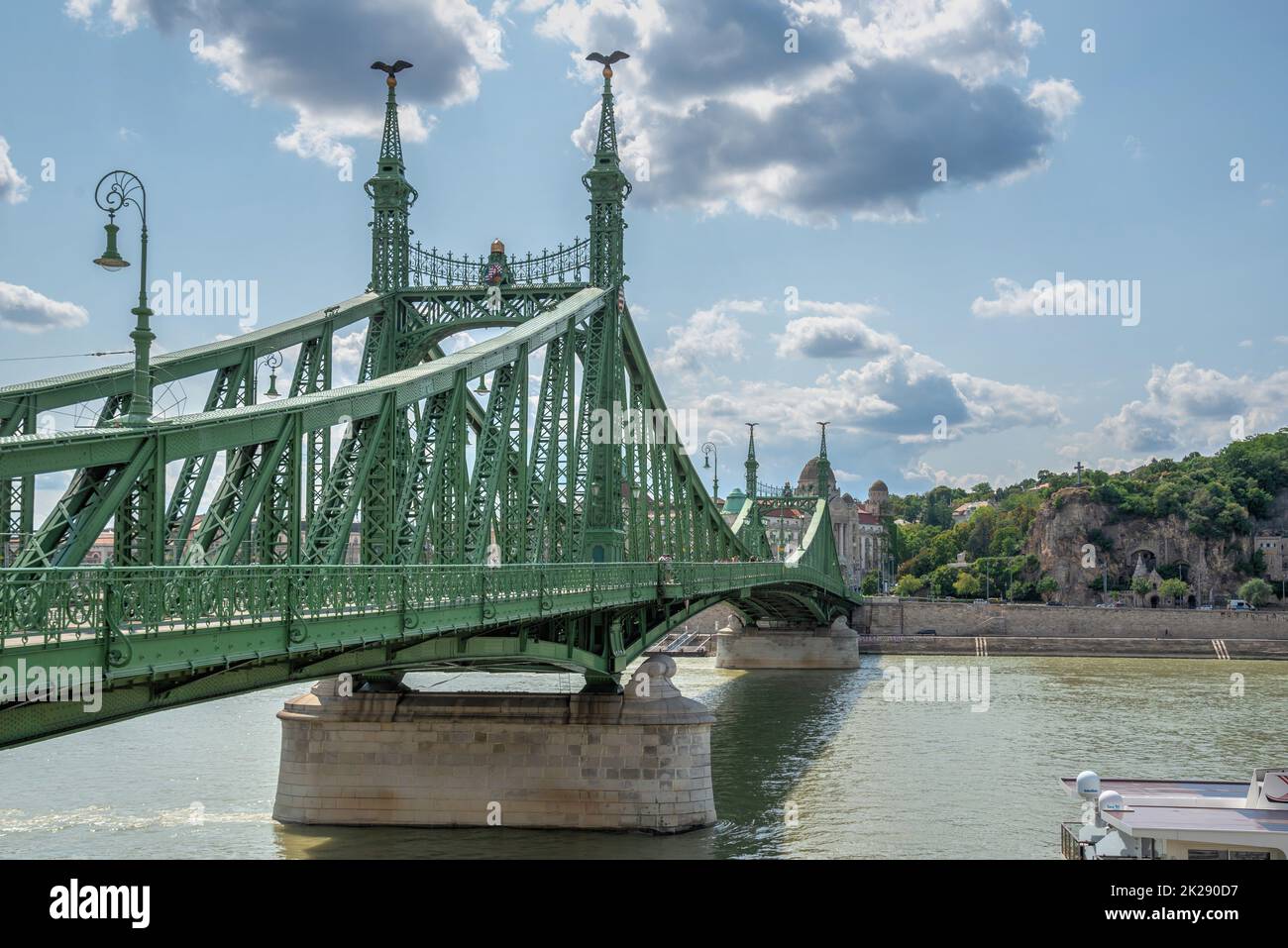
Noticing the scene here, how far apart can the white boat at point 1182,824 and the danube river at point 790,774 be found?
536 cm

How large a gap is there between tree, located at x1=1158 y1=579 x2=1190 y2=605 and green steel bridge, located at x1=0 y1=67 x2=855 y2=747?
91434 millimetres

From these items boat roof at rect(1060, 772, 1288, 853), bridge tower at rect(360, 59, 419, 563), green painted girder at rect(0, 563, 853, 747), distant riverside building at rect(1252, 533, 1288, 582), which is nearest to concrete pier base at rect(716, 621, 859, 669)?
bridge tower at rect(360, 59, 419, 563)

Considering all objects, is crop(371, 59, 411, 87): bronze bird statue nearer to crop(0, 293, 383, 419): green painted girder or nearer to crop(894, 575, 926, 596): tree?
crop(0, 293, 383, 419): green painted girder

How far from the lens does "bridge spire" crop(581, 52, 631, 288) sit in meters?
36.3

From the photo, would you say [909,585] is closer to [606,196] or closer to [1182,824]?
[606,196]

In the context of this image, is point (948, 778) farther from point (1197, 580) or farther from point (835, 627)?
point (1197, 580)

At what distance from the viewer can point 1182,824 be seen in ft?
65.2

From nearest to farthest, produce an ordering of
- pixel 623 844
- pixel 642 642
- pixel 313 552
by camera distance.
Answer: pixel 313 552 → pixel 623 844 → pixel 642 642

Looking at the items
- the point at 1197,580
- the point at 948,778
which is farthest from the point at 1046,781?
the point at 1197,580

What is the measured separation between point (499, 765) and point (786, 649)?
171ft

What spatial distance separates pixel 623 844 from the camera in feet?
91.0

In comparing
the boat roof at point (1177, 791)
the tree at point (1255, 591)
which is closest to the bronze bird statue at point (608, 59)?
the boat roof at point (1177, 791)

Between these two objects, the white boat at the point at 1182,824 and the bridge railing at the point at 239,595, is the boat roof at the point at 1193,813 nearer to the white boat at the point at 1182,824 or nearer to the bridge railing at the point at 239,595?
the white boat at the point at 1182,824
